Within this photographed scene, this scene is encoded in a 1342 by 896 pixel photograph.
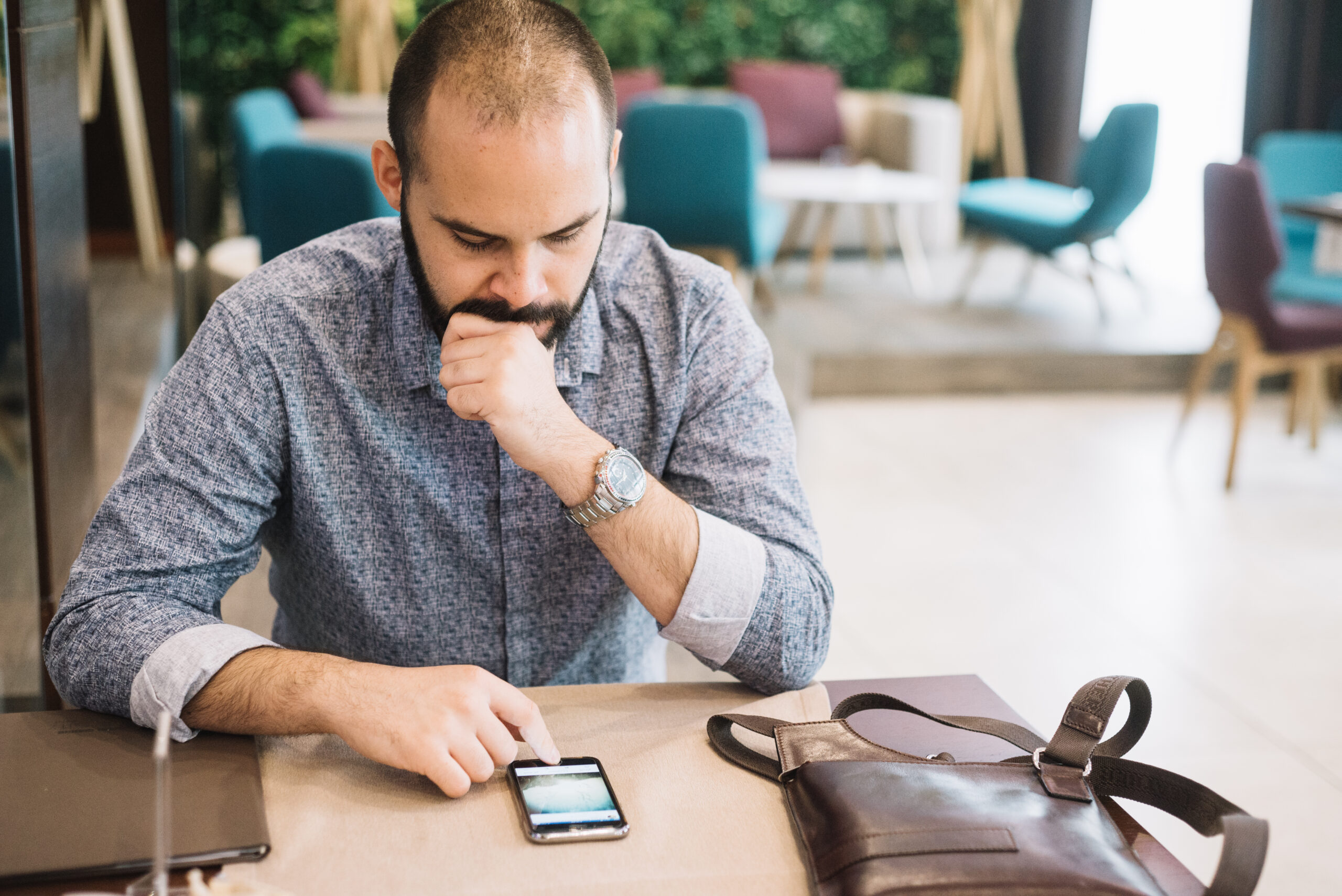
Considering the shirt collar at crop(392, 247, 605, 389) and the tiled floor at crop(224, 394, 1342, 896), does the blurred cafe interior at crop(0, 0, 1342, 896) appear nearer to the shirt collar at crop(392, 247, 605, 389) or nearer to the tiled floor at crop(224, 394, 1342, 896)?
the tiled floor at crop(224, 394, 1342, 896)

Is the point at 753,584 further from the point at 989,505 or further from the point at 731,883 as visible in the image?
the point at 989,505

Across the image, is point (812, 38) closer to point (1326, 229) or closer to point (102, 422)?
point (1326, 229)

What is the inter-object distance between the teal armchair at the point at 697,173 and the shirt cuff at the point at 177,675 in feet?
13.0

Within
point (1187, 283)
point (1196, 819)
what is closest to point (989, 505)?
point (1196, 819)

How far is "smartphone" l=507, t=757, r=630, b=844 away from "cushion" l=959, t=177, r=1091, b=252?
15.7ft

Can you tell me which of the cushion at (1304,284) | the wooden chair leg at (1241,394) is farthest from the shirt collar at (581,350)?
the cushion at (1304,284)

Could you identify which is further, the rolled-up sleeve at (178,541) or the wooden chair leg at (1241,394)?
the wooden chair leg at (1241,394)

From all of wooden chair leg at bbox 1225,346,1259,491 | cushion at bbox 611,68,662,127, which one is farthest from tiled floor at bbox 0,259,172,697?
wooden chair leg at bbox 1225,346,1259,491

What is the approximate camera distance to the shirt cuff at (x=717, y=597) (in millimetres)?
1053

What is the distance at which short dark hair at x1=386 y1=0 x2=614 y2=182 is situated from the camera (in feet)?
3.31

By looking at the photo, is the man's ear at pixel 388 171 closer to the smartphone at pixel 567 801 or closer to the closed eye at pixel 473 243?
the closed eye at pixel 473 243

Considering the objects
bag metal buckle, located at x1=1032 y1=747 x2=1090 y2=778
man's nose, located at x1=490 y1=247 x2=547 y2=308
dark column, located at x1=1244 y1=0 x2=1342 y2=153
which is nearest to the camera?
bag metal buckle, located at x1=1032 y1=747 x2=1090 y2=778

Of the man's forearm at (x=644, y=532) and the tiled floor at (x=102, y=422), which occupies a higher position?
the man's forearm at (x=644, y=532)

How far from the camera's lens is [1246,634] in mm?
2910
